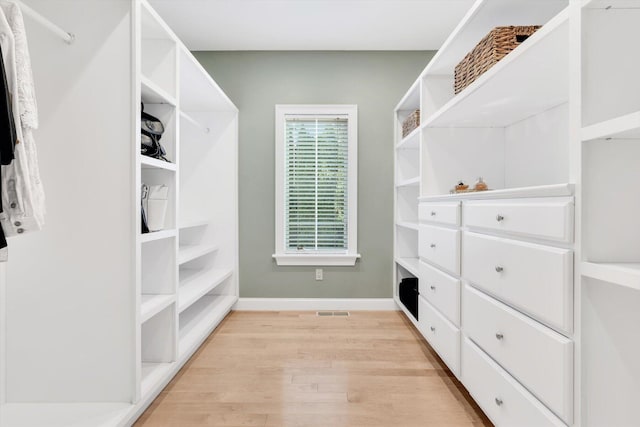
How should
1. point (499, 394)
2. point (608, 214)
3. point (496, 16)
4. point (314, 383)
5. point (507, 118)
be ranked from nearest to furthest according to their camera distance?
point (608, 214)
point (499, 394)
point (496, 16)
point (314, 383)
point (507, 118)

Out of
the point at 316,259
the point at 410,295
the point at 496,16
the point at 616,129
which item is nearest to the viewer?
the point at 616,129

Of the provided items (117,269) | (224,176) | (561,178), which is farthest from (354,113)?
(117,269)

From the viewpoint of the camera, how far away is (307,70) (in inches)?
140

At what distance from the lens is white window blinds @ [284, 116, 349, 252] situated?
3.61 metres

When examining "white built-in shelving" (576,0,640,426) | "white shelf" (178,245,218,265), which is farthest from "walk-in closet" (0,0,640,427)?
"white shelf" (178,245,218,265)

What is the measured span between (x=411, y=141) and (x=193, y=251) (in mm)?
2073

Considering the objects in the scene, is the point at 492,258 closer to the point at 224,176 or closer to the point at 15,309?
the point at 15,309

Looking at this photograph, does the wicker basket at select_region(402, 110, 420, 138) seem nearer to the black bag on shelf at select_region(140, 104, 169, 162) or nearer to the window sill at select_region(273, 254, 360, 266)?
the window sill at select_region(273, 254, 360, 266)

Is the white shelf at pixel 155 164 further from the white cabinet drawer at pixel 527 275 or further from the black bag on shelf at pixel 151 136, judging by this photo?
the white cabinet drawer at pixel 527 275

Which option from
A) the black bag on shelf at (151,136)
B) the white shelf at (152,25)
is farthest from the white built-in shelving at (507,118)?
the black bag on shelf at (151,136)

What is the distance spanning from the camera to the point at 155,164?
6.19 feet

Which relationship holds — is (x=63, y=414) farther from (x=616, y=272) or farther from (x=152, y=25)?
(x=616, y=272)

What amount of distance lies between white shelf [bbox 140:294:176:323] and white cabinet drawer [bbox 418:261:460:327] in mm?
1591

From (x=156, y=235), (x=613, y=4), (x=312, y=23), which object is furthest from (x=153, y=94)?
(x=613, y=4)
